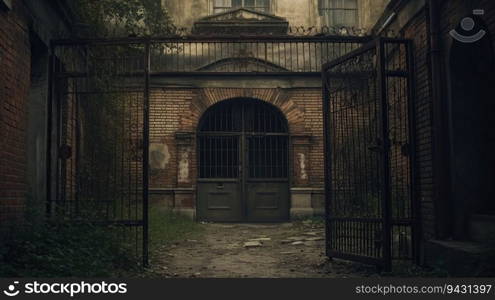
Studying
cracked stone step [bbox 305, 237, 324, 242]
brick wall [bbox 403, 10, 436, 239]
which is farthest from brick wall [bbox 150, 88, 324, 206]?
brick wall [bbox 403, 10, 436, 239]

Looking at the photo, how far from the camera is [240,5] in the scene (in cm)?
1401

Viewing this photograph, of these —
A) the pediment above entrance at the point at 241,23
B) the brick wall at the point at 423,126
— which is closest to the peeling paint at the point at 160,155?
the pediment above entrance at the point at 241,23

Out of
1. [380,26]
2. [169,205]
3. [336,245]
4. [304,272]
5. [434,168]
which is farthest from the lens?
[169,205]

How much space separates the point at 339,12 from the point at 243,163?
499 cm

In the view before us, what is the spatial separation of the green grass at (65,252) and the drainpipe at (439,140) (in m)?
3.67

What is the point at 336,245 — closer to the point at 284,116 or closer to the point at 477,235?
the point at 477,235

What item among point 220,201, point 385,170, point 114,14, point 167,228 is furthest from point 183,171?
point 385,170

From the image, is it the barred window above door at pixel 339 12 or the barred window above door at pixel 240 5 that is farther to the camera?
the barred window above door at pixel 339 12

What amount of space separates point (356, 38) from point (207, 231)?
19.2 ft

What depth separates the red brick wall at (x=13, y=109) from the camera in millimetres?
5230

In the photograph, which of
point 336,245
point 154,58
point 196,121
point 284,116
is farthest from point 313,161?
point 336,245

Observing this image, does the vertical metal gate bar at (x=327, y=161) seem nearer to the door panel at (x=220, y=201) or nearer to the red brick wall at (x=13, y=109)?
the red brick wall at (x=13, y=109)

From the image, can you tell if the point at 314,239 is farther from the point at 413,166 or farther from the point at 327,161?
the point at 413,166

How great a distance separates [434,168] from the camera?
614cm
